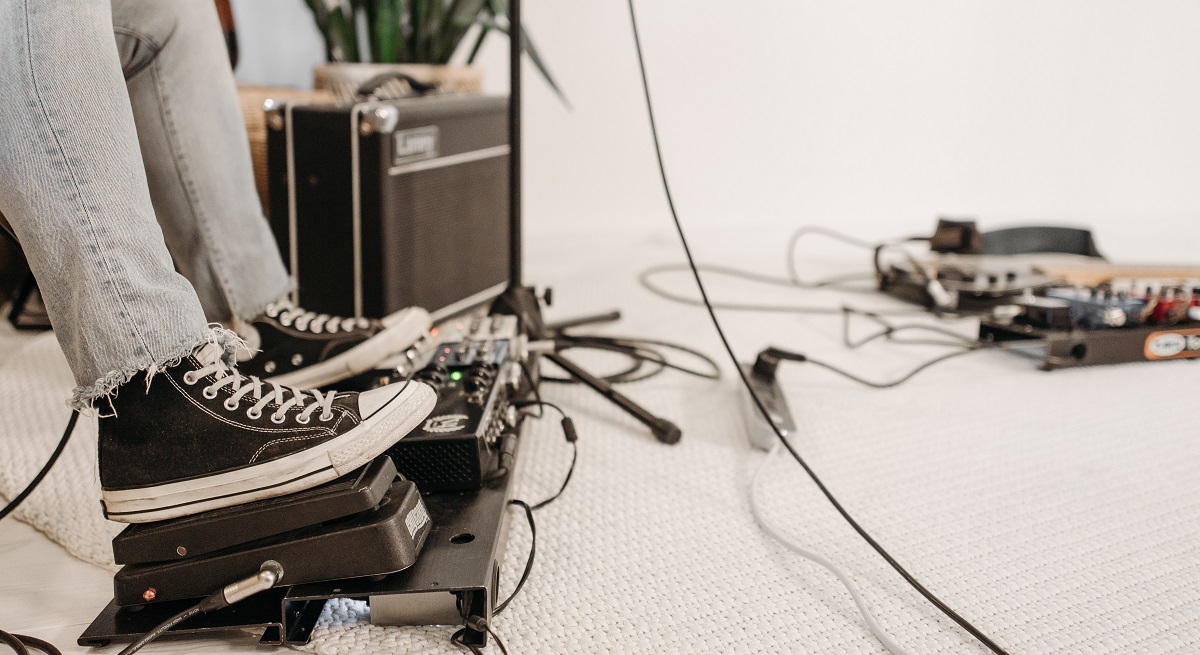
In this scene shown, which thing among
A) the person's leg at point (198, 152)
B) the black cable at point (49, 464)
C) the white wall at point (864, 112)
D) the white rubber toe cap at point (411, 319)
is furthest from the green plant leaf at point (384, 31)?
the black cable at point (49, 464)

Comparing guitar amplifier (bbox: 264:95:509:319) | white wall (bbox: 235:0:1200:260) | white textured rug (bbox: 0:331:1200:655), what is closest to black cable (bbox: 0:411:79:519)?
white textured rug (bbox: 0:331:1200:655)

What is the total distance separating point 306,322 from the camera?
41.0 inches

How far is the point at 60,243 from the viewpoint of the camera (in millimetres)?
617

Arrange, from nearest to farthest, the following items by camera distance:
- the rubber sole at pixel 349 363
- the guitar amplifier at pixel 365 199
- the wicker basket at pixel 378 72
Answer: the rubber sole at pixel 349 363
the guitar amplifier at pixel 365 199
the wicker basket at pixel 378 72

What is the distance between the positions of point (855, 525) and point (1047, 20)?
2.14 m

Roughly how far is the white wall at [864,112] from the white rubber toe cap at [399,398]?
1.68m

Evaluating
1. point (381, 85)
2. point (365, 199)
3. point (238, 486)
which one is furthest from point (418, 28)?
point (238, 486)

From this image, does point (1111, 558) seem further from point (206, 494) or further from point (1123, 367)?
point (206, 494)

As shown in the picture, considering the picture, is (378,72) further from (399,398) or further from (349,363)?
(399,398)

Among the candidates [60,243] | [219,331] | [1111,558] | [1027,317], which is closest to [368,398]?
[219,331]

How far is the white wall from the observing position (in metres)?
2.24

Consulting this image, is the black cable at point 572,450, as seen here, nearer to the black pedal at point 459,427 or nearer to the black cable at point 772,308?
the black pedal at point 459,427

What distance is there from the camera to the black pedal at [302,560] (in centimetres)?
63

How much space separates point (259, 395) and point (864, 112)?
2.07m
